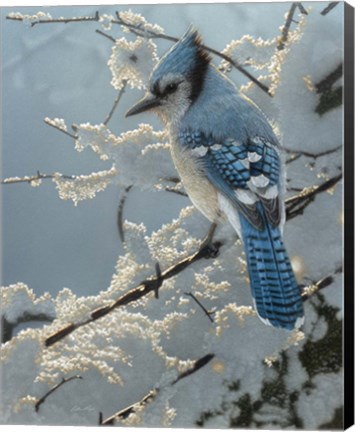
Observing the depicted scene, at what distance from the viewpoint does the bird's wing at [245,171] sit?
16.8 feet

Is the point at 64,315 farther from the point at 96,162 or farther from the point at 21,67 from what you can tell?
the point at 21,67

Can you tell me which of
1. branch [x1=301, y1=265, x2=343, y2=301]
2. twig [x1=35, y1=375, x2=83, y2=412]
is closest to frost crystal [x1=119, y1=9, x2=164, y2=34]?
branch [x1=301, y1=265, x2=343, y2=301]

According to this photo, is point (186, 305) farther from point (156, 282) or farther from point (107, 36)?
point (107, 36)

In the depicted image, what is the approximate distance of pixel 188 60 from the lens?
5.30 meters

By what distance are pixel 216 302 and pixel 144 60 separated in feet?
3.90

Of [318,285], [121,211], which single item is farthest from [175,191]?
[318,285]

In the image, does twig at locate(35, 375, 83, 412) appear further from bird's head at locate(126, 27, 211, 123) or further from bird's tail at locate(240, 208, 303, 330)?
bird's head at locate(126, 27, 211, 123)

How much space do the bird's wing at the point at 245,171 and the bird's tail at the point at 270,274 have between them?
52 millimetres

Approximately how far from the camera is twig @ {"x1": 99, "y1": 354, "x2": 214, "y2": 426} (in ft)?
17.5

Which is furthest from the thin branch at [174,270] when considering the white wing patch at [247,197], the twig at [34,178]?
the twig at [34,178]

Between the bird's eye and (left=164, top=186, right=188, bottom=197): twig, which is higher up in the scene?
the bird's eye

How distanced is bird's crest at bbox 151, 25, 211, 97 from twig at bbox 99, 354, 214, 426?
1.24 meters

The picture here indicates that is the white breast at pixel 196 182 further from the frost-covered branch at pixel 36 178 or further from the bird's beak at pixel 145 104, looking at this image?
the frost-covered branch at pixel 36 178

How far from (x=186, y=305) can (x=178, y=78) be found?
106cm
